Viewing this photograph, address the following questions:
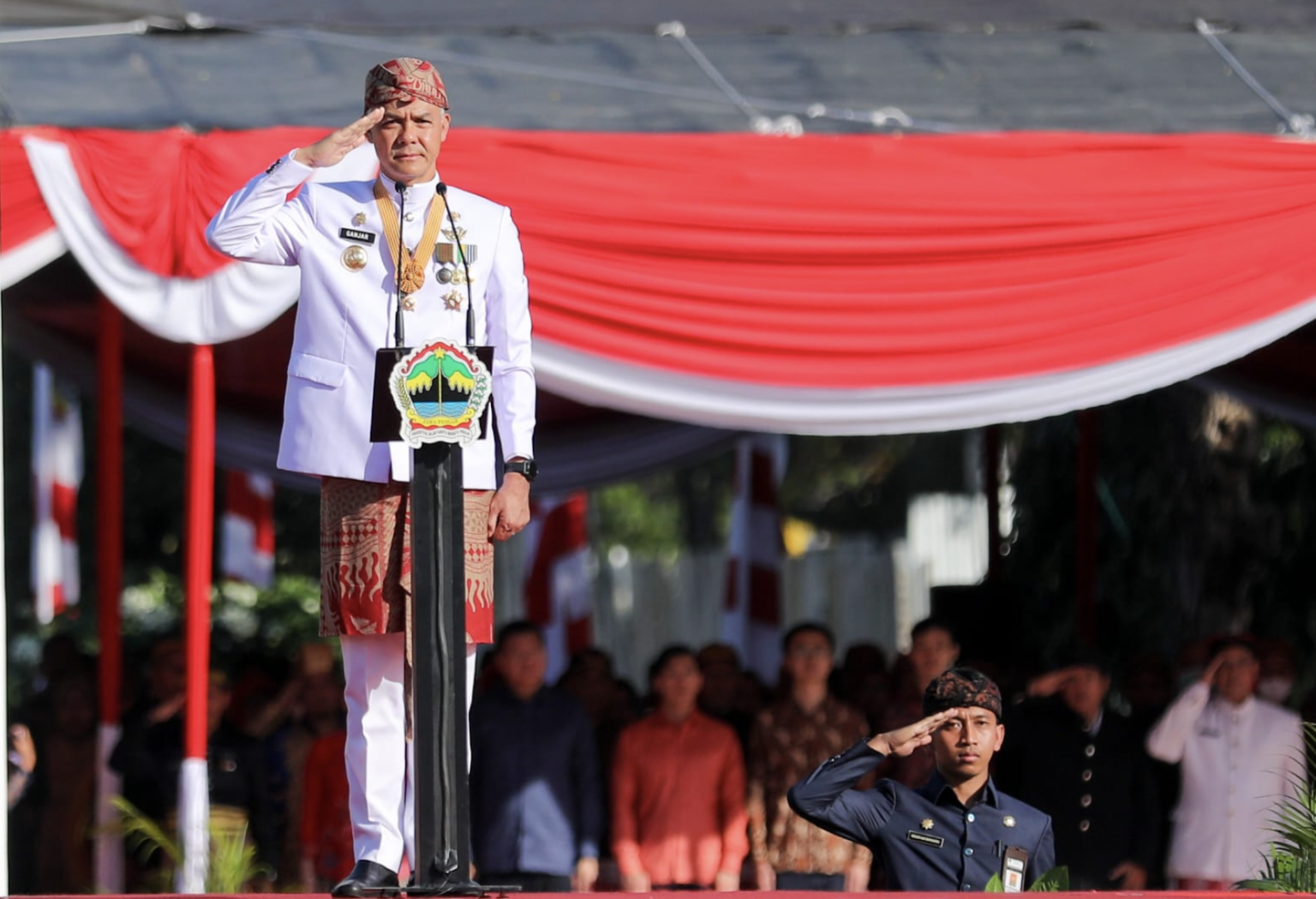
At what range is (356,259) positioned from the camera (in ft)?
11.2

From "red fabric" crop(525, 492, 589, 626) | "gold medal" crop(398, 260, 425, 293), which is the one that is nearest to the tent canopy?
"gold medal" crop(398, 260, 425, 293)

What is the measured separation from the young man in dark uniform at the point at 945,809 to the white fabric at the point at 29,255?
2473 millimetres

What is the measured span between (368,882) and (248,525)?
21.9 ft

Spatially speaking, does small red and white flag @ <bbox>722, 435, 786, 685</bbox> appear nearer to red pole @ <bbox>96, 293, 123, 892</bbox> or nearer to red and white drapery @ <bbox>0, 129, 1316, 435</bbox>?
red pole @ <bbox>96, 293, 123, 892</bbox>

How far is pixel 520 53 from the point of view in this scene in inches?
237

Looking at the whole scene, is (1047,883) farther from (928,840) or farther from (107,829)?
(107,829)

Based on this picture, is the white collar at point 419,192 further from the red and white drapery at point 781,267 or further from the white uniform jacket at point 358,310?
the red and white drapery at point 781,267

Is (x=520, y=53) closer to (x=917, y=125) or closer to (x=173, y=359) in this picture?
(x=917, y=125)

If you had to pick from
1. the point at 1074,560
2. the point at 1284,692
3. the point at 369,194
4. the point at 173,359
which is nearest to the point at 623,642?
the point at 1074,560

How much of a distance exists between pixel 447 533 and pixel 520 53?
10.4 ft

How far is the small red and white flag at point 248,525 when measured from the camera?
9.64 metres

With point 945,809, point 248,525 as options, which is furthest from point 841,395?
point 248,525

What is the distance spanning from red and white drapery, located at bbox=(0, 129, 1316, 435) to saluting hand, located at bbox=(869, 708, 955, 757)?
4.71 ft

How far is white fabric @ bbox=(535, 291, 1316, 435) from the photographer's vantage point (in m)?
5.24
